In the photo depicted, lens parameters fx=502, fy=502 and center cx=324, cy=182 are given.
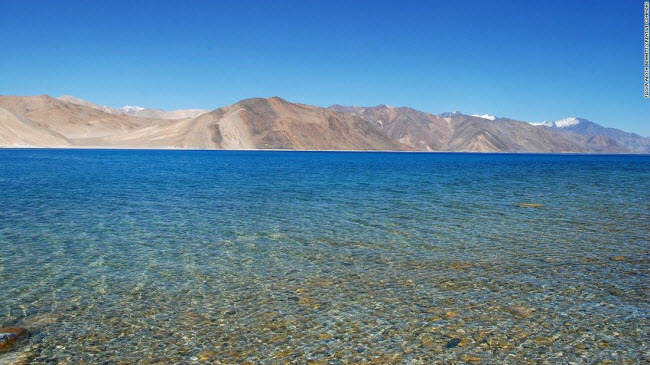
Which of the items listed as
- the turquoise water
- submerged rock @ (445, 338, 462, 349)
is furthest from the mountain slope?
submerged rock @ (445, 338, 462, 349)

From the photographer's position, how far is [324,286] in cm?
1135

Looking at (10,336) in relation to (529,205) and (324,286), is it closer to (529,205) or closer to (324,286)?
(324,286)

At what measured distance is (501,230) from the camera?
1911cm

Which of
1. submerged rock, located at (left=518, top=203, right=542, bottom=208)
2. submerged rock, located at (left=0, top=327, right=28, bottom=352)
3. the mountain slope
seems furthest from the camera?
the mountain slope

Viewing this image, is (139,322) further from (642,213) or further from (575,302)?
(642,213)

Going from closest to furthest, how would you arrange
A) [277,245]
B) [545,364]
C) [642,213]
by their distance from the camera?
1. [545,364]
2. [277,245]
3. [642,213]

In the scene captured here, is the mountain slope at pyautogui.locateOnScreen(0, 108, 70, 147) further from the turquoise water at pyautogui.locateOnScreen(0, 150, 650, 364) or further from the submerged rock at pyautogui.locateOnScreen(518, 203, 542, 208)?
the submerged rock at pyautogui.locateOnScreen(518, 203, 542, 208)

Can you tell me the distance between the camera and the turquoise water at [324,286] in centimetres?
802

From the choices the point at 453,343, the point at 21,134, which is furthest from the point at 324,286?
the point at 21,134

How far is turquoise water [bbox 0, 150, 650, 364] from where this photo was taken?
8.02 m

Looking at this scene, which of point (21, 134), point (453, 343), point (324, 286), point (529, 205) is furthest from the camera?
point (21, 134)

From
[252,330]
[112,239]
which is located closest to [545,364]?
[252,330]

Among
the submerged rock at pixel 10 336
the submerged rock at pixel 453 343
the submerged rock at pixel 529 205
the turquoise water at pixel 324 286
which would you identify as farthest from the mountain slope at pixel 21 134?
the submerged rock at pixel 453 343

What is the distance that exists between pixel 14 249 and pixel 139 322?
8.03 metres
